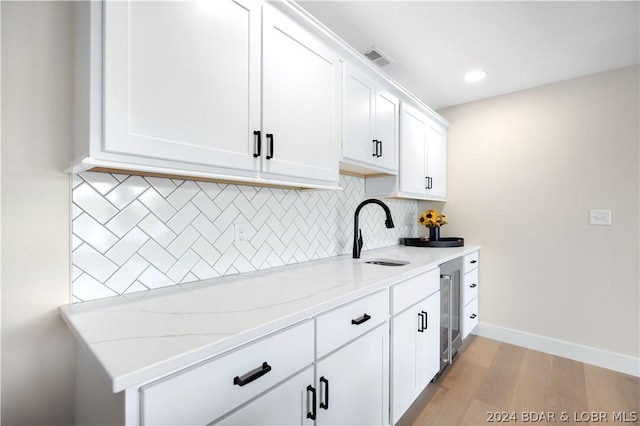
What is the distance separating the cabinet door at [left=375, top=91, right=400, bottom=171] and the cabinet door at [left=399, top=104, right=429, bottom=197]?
0.33 feet

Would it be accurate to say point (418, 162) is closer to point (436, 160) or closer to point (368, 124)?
point (436, 160)

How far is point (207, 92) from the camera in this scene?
1.11m

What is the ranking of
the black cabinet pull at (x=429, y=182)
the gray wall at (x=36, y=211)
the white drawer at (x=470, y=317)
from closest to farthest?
the gray wall at (x=36, y=211), the white drawer at (x=470, y=317), the black cabinet pull at (x=429, y=182)

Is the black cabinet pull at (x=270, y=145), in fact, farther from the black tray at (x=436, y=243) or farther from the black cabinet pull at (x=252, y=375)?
the black tray at (x=436, y=243)

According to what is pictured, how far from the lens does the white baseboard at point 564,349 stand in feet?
7.39

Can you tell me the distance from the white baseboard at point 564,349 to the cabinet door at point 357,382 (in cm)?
194

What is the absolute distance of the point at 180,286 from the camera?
50.0 inches

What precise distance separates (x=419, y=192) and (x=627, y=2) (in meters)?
1.61

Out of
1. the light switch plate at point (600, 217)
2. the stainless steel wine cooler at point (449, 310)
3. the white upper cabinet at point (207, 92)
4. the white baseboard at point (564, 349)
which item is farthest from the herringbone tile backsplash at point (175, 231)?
the light switch plate at point (600, 217)

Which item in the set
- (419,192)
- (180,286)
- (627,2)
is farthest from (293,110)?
(627,2)

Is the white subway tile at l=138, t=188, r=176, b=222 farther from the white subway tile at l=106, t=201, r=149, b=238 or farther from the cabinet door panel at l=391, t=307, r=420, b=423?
the cabinet door panel at l=391, t=307, r=420, b=423

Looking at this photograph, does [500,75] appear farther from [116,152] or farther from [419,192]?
[116,152]

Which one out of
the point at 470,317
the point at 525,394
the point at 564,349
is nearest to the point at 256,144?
the point at 525,394

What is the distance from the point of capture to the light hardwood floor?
5.77 ft
